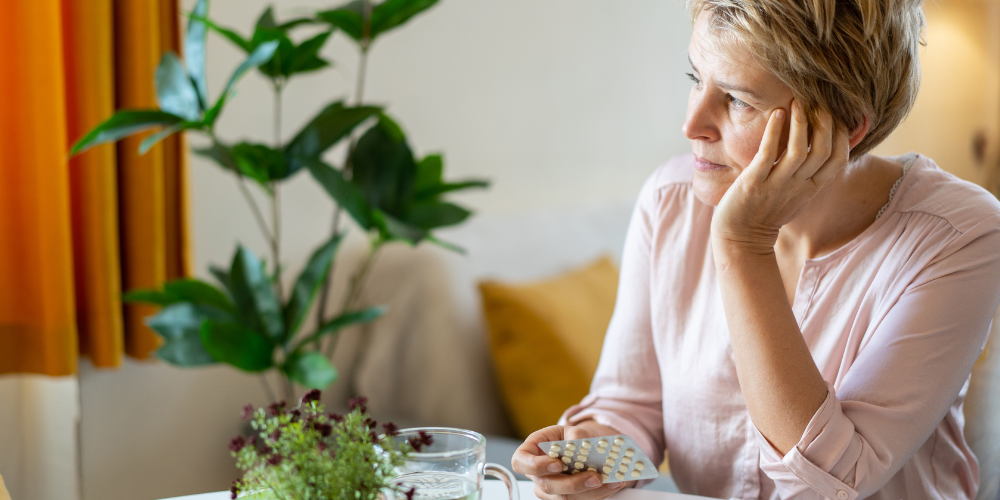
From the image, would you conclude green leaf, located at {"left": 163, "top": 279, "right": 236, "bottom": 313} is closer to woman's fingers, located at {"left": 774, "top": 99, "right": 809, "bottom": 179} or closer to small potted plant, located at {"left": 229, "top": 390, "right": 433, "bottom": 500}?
small potted plant, located at {"left": 229, "top": 390, "right": 433, "bottom": 500}

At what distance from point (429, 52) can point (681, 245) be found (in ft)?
4.08

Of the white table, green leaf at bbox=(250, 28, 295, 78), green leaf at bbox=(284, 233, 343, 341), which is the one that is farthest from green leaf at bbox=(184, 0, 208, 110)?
the white table

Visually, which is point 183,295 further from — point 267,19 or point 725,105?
point 725,105

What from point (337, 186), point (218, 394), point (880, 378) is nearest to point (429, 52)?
point (337, 186)

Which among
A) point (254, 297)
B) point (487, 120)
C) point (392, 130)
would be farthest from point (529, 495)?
point (487, 120)

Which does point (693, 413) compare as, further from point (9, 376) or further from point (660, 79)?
point (660, 79)

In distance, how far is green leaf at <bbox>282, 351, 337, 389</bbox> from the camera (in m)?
1.38

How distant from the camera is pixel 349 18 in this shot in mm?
1438

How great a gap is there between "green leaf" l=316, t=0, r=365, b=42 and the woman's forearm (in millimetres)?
849

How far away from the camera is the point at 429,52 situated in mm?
2176

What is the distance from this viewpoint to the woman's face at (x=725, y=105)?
885mm

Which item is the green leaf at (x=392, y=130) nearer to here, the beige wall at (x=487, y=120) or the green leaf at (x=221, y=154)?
the green leaf at (x=221, y=154)

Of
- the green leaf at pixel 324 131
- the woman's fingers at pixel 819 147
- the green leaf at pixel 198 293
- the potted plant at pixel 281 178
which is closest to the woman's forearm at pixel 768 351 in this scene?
the woman's fingers at pixel 819 147

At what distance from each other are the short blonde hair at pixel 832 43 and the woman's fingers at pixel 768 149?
0.11ft
